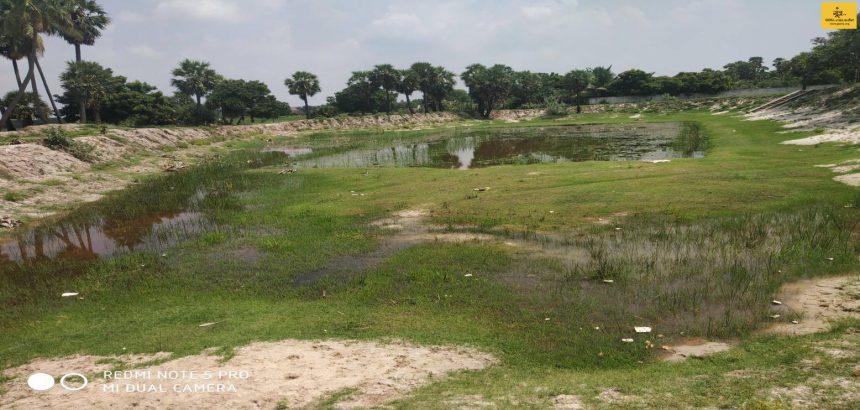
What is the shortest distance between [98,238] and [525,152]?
114 feet

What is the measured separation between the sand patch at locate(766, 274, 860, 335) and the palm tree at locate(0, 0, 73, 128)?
57.6 metres

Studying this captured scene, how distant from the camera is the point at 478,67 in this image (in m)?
124

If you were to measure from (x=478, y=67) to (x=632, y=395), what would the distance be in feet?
406

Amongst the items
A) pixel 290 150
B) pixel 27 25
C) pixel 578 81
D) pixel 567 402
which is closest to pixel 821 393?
pixel 567 402

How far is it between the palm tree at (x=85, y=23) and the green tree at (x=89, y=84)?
5.05 meters

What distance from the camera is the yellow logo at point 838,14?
1436 inches

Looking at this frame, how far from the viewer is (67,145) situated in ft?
118

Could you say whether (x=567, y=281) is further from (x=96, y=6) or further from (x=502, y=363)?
(x=96, y=6)

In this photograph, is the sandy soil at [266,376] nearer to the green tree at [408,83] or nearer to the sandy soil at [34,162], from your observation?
the sandy soil at [34,162]

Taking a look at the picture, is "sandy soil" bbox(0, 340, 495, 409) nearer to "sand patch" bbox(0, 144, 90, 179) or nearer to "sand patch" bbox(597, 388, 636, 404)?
"sand patch" bbox(597, 388, 636, 404)

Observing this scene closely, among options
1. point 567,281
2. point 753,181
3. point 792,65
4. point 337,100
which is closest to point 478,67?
point 337,100

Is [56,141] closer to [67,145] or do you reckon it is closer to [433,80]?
[67,145]

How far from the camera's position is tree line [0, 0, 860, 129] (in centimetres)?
5094

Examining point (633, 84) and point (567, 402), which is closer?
point (567, 402)
